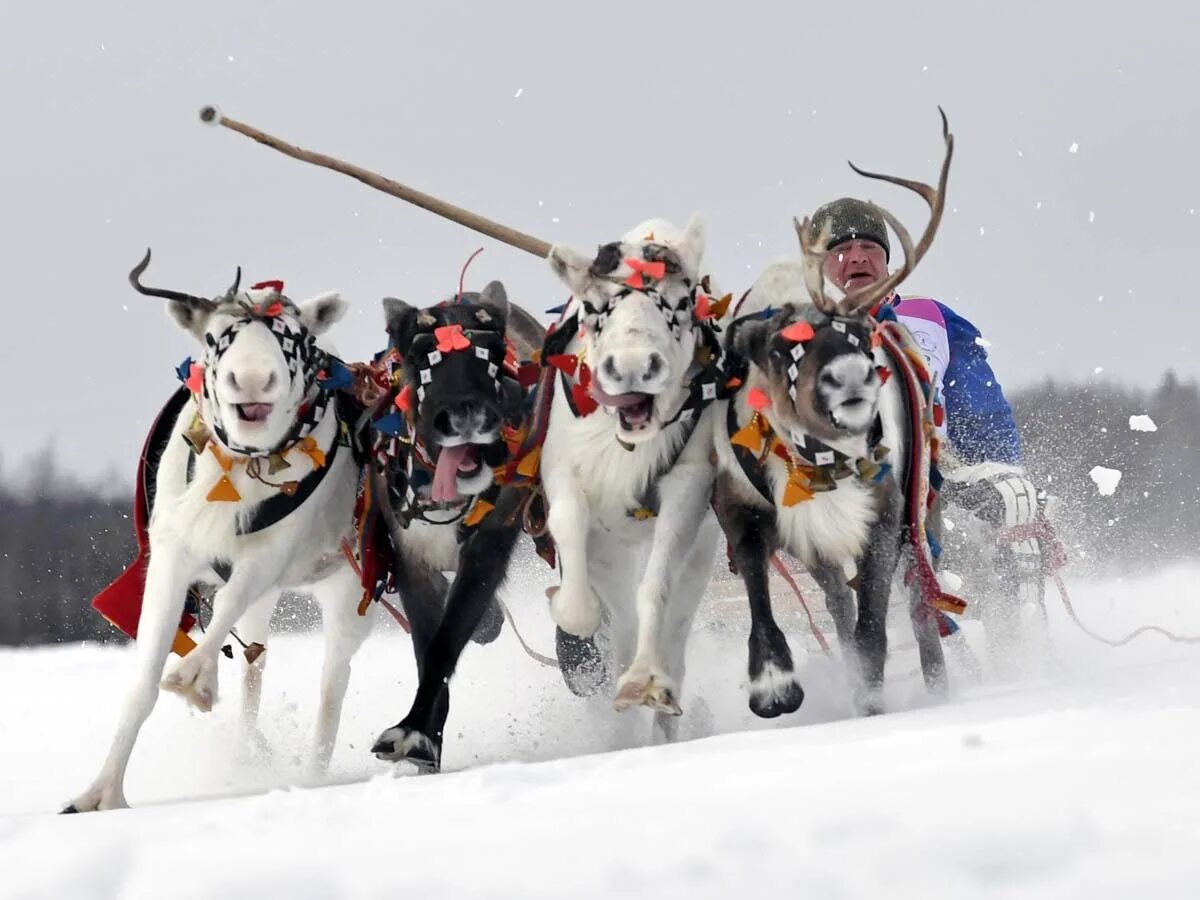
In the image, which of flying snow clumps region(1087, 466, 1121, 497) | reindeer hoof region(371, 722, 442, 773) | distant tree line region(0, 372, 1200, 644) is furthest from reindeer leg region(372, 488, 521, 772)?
distant tree line region(0, 372, 1200, 644)

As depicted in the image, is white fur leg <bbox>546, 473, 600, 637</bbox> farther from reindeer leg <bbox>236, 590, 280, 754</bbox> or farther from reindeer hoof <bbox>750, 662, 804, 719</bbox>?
reindeer leg <bbox>236, 590, 280, 754</bbox>

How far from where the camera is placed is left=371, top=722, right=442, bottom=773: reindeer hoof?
4332 millimetres

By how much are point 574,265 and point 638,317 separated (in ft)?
1.26

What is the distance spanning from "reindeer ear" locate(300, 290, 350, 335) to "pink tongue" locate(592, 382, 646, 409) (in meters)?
1.16

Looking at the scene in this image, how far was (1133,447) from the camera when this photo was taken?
61.6 feet

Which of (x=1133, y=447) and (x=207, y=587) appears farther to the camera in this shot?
(x=1133, y=447)

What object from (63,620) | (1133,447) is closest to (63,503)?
(63,620)

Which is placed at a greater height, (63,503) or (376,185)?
(376,185)

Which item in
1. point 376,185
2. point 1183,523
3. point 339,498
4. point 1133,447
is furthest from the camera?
point 1133,447

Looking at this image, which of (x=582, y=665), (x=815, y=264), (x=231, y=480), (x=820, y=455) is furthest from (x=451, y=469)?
(x=582, y=665)

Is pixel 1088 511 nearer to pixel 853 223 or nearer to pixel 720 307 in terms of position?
pixel 853 223

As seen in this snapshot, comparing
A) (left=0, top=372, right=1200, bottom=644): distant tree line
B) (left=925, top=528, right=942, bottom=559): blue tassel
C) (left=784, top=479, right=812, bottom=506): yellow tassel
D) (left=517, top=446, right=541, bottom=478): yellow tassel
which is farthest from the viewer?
(left=0, top=372, right=1200, bottom=644): distant tree line

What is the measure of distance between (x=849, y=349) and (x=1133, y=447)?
624 inches

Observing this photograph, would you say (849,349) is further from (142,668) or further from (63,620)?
(63,620)
